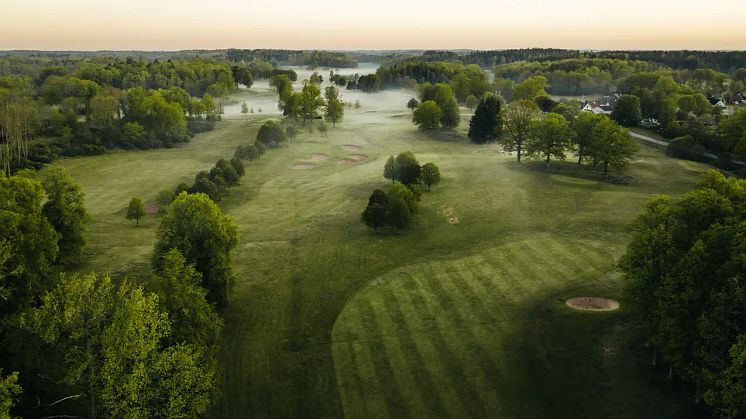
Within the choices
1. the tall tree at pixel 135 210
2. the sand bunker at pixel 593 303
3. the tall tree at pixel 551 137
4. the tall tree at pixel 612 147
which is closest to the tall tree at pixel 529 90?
the tall tree at pixel 551 137

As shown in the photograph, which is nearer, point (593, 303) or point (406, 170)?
point (593, 303)

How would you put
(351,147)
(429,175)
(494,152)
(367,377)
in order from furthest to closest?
1. (351,147)
2. (494,152)
3. (429,175)
4. (367,377)

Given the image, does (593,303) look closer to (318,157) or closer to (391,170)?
(391,170)

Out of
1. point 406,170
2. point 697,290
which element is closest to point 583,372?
point 697,290

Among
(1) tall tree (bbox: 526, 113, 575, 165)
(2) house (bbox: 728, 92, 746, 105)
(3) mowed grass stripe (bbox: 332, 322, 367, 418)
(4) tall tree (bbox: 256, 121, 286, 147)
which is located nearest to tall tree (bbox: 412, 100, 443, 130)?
(4) tall tree (bbox: 256, 121, 286, 147)

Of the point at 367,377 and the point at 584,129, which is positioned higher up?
the point at 584,129

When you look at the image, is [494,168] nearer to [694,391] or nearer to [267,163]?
[267,163]

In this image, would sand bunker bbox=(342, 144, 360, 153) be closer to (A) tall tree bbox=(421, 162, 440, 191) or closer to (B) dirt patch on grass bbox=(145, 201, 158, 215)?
(A) tall tree bbox=(421, 162, 440, 191)

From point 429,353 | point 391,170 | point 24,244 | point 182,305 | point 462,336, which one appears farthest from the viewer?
point 391,170
